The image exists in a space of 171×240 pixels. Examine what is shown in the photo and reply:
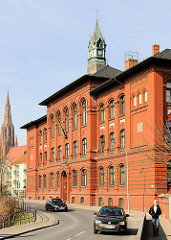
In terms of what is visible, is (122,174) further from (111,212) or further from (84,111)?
(111,212)

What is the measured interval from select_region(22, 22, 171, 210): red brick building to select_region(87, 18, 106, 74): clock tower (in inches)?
6.0

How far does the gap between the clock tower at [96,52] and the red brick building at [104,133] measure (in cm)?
15

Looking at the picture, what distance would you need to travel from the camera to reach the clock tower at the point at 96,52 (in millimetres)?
64125

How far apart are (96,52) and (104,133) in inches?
655

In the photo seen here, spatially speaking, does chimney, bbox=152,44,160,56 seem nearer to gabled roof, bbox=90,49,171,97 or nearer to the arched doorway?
gabled roof, bbox=90,49,171,97

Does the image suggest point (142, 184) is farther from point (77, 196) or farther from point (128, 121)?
point (77, 196)

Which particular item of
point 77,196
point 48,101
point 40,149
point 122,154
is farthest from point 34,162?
point 122,154

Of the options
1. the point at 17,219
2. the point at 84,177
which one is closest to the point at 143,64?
the point at 17,219

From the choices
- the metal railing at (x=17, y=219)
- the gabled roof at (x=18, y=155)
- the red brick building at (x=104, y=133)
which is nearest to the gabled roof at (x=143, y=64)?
the red brick building at (x=104, y=133)

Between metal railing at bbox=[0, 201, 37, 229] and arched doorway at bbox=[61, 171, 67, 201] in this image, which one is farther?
arched doorway at bbox=[61, 171, 67, 201]

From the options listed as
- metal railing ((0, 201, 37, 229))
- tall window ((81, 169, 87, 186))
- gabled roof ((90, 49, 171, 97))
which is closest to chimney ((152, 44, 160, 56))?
gabled roof ((90, 49, 171, 97))

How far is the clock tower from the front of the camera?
64125 mm

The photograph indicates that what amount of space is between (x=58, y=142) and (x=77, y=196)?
1226 centimetres

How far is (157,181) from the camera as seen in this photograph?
1581 inches
